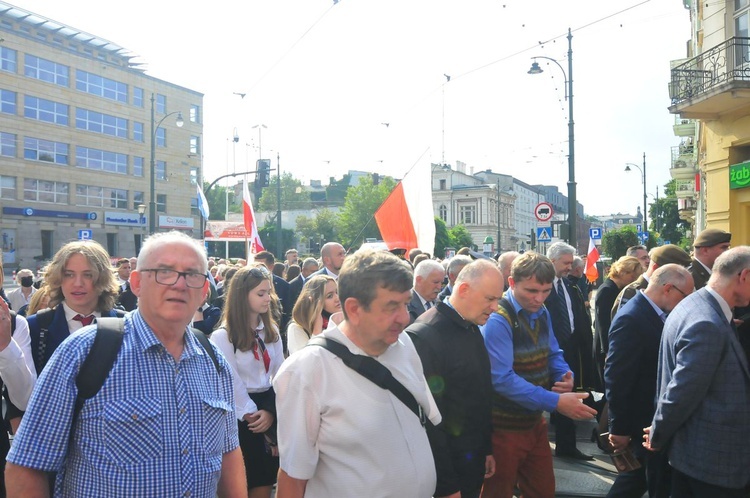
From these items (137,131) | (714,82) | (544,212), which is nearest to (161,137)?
(137,131)

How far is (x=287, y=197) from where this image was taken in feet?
312

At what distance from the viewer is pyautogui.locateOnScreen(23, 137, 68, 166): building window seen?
46.7m

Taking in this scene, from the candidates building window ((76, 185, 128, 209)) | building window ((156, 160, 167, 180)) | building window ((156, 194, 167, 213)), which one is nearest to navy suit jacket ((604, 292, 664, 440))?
building window ((76, 185, 128, 209))

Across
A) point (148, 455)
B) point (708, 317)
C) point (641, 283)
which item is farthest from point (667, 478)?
point (148, 455)

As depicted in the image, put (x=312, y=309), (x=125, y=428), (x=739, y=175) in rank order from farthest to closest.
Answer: (x=739, y=175), (x=312, y=309), (x=125, y=428)

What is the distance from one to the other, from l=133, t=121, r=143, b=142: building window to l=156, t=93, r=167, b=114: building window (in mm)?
2219

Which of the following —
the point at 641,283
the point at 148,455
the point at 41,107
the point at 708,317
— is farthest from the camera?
the point at 41,107

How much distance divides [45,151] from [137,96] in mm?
9914

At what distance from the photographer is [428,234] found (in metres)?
11.4

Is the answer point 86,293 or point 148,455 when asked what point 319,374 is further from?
point 86,293

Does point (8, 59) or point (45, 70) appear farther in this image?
point (45, 70)

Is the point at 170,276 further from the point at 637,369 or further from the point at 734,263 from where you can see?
the point at 637,369

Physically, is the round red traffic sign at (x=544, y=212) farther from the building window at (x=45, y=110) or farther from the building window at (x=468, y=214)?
the building window at (x=468, y=214)

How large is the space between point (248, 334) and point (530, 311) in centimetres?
196
